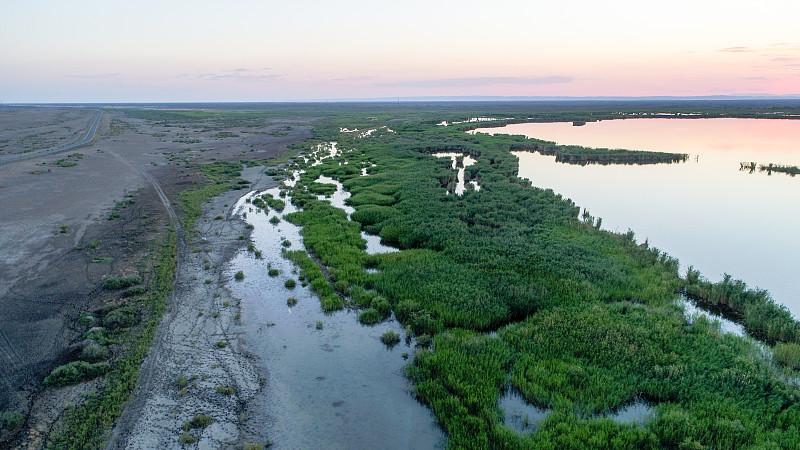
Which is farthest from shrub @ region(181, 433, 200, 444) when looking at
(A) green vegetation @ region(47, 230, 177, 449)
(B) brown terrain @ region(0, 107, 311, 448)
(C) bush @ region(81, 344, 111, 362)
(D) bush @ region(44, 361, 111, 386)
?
(C) bush @ region(81, 344, 111, 362)

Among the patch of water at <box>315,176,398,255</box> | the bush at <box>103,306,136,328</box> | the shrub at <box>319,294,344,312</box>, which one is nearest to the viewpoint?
the bush at <box>103,306,136,328</box>

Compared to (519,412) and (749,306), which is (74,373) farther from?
(749,306)

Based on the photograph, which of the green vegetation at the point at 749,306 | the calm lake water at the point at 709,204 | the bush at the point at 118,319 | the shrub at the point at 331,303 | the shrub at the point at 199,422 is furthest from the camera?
the calm lake water at the point at 709,204

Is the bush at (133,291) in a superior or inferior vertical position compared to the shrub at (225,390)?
superior

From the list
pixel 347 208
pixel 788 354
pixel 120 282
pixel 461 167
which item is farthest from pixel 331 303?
pixel 461 167

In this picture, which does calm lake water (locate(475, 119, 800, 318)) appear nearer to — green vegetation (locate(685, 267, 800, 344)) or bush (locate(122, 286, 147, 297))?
green vegetation (locate(685, 267, 800, 344))

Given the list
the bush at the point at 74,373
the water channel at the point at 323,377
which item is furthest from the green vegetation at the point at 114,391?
the water channel at the point at 323,377

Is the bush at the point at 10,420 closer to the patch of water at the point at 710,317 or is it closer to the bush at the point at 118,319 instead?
the bush at the point at 118,319
